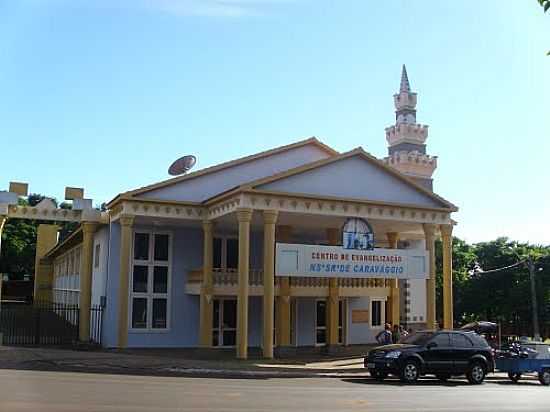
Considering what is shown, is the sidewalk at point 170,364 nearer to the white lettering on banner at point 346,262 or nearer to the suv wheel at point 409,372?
the suv wheel at point 409,372

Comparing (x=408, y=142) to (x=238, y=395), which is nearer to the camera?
(x=238, y=395)

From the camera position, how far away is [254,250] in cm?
2939

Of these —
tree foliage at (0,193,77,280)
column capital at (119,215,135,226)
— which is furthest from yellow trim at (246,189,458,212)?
tree foliage at (0,193,77,280)

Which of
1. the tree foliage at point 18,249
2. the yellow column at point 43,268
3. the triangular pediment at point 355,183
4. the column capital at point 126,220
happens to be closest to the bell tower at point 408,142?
the triangular pediment at point 355,183

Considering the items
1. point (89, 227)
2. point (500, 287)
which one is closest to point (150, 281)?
point (89, 227)

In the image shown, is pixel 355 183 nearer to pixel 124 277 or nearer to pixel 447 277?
pixel 447 277

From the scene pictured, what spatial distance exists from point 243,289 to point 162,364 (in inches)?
155

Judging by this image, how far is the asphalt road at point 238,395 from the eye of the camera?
11930mm

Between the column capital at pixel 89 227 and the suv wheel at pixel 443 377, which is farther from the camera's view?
the column capital at pixel 89 227

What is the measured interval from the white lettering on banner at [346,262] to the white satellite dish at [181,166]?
881 centimetres

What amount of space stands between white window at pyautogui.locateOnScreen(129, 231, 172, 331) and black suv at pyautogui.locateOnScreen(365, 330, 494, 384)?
10.3m

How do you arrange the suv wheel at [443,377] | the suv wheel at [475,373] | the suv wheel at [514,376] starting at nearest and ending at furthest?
1. the suv wheel at [475,373]
2. the suv wheel at [443,377]
3. the suv wheel at [514,376]

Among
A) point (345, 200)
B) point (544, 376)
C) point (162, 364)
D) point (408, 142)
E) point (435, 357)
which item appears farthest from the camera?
point (408, 142)

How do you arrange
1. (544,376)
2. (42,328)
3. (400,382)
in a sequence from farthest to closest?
(42,328) < (544,376) < (400,382)
